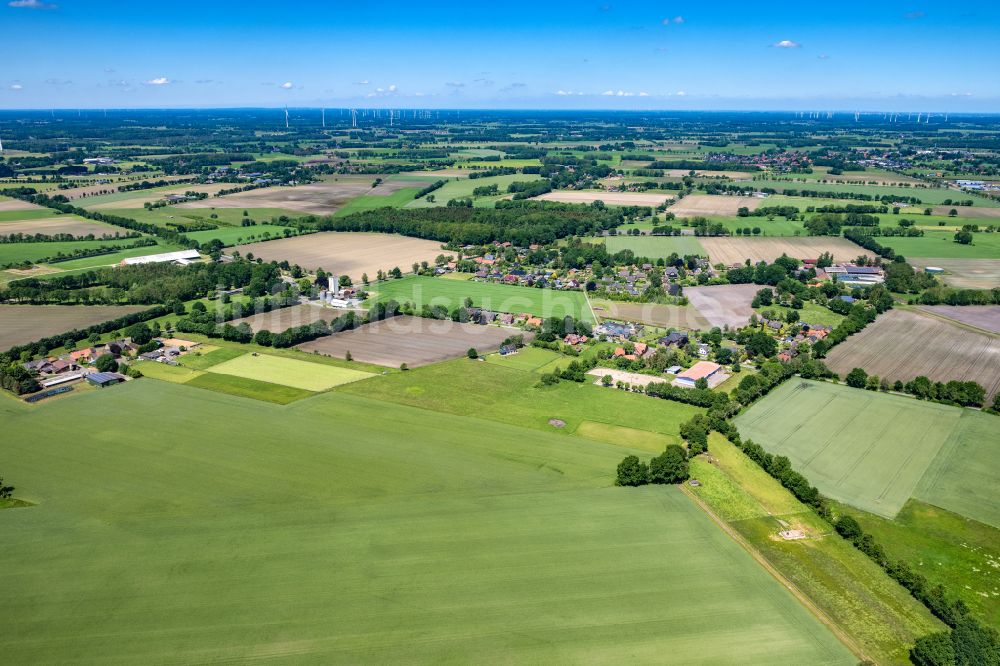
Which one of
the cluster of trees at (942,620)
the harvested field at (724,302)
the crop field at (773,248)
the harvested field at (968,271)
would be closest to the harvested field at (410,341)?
the harvested field at (724,302)

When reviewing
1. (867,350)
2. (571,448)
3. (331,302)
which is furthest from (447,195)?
(571,448)

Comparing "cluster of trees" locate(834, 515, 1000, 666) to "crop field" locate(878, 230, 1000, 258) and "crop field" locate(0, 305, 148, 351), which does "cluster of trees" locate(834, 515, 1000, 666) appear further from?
"crop field" locate(878, 230, 1000, 258)

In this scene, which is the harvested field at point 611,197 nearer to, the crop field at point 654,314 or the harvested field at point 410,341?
the crop field at point 654,314

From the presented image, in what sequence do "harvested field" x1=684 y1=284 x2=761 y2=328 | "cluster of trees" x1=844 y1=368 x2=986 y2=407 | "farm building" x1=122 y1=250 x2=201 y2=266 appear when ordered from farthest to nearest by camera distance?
"farm building" x1=122 y1=250 x2=201 y2=266, "harvested field" x1=684 y1=284 x2=761 y2=328, "cluster of trees" x1=844 y1=368 x2=986 y2=407

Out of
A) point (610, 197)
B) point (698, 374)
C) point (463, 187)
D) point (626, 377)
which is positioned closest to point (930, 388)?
point (698, 374)

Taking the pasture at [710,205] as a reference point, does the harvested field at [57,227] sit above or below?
below

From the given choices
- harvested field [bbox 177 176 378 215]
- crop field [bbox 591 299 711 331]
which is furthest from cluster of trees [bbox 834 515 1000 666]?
harvested field [bbox 177 176 378 215]

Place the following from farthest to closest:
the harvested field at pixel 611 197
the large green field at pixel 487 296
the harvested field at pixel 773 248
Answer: the harvested field at pixel 611 197
the harvested field at pixel 773 248
the large green field at pixel 487 296
